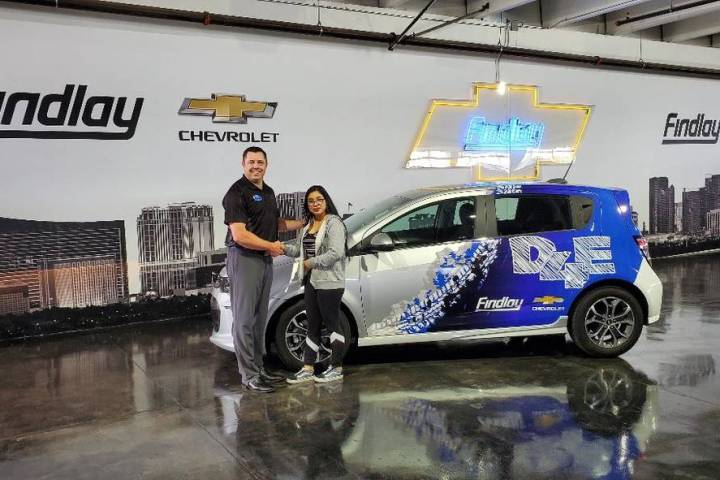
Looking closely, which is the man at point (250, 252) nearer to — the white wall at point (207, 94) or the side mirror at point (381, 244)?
the side mirror at point (381, 244)

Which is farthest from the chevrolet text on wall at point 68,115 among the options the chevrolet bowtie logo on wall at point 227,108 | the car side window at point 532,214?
the car side window at point 532,214

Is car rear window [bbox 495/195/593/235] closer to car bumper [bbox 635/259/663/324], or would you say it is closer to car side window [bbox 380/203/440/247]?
car side window [bbox 380/203/440/247]

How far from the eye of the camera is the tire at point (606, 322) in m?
5.75

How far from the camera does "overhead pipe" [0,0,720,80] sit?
7340 millimetres

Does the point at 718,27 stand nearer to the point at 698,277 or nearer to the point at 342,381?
the point at 698,277

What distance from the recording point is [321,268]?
506 cm

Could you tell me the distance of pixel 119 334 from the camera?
24.9 ft

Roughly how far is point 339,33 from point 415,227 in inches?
164

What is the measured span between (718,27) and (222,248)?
9.56m

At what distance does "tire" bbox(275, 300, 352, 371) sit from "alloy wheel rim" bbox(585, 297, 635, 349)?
2199mm

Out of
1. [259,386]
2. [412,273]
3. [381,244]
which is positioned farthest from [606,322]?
[259,386]

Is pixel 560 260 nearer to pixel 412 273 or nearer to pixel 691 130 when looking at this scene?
pixel 412 273

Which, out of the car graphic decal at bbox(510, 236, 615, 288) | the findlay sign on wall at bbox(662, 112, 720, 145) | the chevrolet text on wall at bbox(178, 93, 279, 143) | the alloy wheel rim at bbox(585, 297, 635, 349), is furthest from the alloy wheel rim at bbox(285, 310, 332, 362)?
the findlay sign on wall at bbox(662, 112, 720, 145)

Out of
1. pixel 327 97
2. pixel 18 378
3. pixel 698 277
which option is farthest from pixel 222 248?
pixel 698 277
